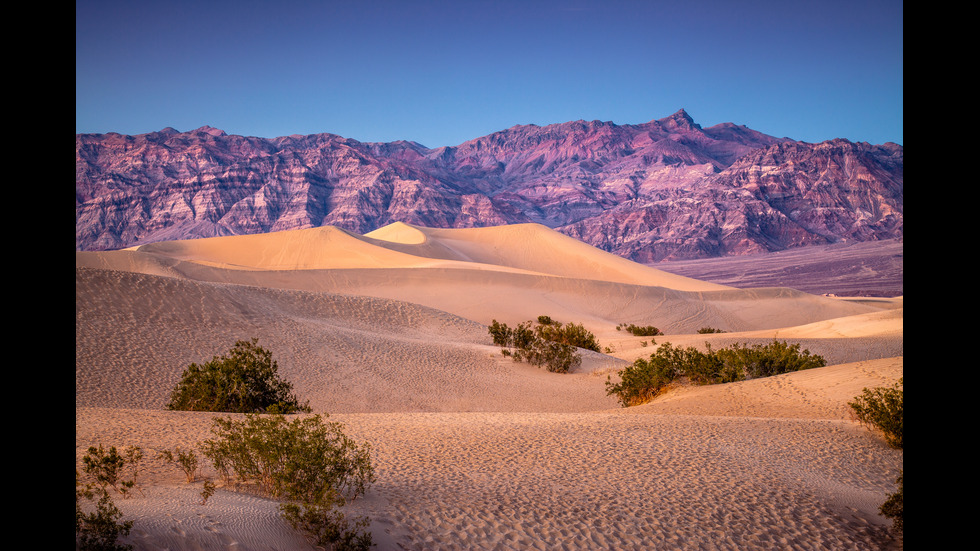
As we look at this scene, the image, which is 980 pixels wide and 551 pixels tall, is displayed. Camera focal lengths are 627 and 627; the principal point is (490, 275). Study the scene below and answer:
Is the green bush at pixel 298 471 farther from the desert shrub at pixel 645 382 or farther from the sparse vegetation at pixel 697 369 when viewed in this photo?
the sparse vegetation at pixel 697 369

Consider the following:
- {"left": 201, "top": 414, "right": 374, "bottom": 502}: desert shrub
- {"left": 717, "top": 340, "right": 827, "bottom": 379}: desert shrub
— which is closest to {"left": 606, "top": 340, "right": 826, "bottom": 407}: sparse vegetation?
{"left": 717, "top": 340, "right": 827, "bottom": 379}: desert shrub

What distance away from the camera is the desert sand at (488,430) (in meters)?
5.23

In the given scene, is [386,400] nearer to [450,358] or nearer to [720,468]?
[450,358]

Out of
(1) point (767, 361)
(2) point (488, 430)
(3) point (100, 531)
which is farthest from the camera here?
(1) point (767, 361)

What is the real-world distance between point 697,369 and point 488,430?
7716 millimetres

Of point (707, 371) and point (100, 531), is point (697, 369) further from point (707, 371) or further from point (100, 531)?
point (100, 531)

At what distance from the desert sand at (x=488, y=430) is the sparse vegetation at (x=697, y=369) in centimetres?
76

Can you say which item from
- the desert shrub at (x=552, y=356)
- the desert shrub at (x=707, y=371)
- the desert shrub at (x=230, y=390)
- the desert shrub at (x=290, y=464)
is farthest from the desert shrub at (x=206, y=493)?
the desert shrub at (x=552, y=356)

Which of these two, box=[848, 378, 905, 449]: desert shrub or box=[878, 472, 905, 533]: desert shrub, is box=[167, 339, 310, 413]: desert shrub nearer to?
box=[878, 472, 905, 533]: desert shrub

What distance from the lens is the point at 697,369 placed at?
14.9 metres

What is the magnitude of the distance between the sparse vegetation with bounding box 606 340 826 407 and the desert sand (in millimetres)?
764

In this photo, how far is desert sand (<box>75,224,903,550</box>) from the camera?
5227 millimetres

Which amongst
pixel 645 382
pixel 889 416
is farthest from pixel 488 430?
pixel 645 382
